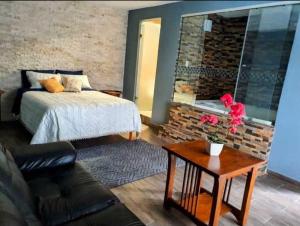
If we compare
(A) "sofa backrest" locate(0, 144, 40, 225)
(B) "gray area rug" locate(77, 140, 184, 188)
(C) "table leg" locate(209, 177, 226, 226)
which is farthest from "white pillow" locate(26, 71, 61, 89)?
(C) "table leg" locate(209, 177, 226, 226)

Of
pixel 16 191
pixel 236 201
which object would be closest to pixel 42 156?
pixel 16 191

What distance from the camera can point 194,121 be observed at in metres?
3.40

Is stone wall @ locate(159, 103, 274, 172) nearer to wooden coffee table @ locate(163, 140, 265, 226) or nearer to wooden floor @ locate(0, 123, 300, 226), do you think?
wooden floor @ locate(0, 123, 300, 226)

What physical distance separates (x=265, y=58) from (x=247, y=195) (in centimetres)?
196

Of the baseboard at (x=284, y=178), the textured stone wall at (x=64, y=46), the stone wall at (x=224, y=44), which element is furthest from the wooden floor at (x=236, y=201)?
the textured stone wall at (x=64, y=46)

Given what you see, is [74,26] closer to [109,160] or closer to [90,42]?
[90,42]

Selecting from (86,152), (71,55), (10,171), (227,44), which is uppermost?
(227,44)

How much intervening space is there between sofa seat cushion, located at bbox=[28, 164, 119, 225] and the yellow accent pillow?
219 cm

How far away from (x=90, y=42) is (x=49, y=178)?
3.35 m

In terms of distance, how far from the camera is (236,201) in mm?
2174

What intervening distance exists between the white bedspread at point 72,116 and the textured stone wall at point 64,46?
2.44 ft

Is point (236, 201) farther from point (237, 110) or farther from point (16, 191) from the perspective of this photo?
point (16, 191)

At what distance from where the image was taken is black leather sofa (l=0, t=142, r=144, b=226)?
3.45ft

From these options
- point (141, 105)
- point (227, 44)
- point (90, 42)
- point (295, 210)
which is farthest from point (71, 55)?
point (295, 210)
